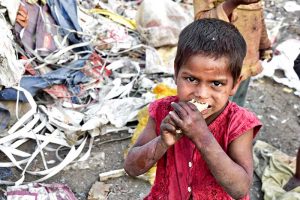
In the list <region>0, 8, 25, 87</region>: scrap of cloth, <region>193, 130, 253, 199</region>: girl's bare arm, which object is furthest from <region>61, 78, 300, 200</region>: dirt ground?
<region>193, 130, 253, 199</region>: girl's bare arm

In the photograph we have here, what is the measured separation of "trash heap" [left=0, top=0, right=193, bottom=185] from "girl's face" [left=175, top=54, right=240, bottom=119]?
1.75 metres

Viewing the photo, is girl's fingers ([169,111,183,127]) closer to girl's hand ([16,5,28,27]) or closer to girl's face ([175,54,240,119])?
girl's face ([175,54,240,119])

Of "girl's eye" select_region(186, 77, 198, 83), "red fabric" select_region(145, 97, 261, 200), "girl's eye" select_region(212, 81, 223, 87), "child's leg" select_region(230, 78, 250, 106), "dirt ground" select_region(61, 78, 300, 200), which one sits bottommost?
"dirt ground" select_region(61, 78, 300, 200)

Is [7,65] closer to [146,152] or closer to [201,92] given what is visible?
[146,152]

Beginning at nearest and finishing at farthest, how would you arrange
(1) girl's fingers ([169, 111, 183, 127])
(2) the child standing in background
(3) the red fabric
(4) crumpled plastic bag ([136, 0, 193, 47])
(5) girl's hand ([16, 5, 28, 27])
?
(1) girl's fingers ([169, 111, 183, 127])
(3) the red fabric
(2) the child standing in background
(5) girl's hand ([16, 5, 28, 27])
(4) crumpled plastic bag ([136, 0, 193, 47])

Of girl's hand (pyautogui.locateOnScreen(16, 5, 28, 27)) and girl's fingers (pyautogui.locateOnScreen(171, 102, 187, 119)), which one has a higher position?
girl's fingers (pyautogui.locateOnScreen(171, 102, 187, 119))

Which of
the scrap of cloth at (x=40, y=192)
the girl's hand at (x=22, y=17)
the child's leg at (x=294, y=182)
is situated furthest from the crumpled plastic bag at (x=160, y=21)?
the scrap of cloth at (x=40, y=192)

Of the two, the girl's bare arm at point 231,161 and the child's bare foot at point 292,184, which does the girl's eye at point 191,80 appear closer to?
the girl's bare arm at point 231,161

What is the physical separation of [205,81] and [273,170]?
1.90m

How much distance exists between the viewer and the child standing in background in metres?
2.47

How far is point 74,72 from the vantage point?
3814 mm

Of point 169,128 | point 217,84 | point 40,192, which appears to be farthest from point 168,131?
point 40,192

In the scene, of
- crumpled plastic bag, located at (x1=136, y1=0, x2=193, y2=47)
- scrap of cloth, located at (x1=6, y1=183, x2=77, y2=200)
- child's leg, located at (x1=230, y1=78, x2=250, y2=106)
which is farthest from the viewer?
crumpled plastic bag, located at (x1=136, y1=0, x2=193, y2=47)

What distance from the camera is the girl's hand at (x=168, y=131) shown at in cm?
137
